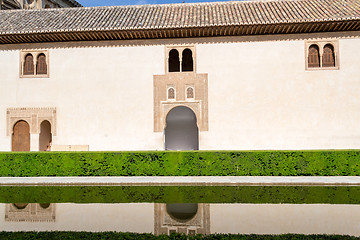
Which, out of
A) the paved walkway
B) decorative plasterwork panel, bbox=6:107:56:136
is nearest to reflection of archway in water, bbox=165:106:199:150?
decorative plasterwork panel, bbox=6:107:56:136

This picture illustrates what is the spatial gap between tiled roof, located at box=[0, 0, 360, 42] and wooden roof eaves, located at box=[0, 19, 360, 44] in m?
0.10

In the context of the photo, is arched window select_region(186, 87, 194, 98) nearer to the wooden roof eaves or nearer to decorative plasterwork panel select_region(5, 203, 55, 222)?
the wooden roof eaves

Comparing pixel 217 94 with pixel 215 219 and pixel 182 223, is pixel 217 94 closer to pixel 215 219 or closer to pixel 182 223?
pixel 215 219

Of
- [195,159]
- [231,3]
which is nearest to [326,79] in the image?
[231,3]

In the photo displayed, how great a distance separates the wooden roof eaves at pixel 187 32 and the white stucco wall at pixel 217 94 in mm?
282

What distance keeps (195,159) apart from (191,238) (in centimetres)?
633

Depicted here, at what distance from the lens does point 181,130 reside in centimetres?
1788

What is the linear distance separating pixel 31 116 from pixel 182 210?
954 centimetres

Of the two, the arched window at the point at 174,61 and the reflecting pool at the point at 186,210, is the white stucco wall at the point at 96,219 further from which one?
the arched window at the point at 174,61

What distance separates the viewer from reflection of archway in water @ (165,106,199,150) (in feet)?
58.0

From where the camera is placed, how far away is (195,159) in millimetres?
9969

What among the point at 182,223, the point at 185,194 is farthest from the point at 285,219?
the point at 185,194

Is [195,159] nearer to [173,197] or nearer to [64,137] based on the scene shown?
[173,197]

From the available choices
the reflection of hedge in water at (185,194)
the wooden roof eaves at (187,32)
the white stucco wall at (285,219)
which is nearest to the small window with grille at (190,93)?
the wooden roof eaves at (187,32)
